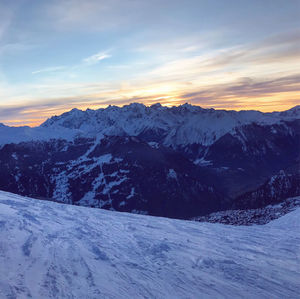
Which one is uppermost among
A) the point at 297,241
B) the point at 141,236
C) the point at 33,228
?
the point at 33,228

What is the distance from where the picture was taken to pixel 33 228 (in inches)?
828

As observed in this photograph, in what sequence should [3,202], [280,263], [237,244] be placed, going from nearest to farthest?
[280,263] < [237,244] < [3,202]

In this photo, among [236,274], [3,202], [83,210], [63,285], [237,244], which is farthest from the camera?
[83,210]

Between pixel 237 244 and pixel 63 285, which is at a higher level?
pixel 63 285

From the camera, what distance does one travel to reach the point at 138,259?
17.2 meters

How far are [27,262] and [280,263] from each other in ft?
43.8

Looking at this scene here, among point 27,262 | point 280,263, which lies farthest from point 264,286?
point 27,262

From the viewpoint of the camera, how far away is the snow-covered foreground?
45.6 ft

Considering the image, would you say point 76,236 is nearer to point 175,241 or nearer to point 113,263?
point 113,263

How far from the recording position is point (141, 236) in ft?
69.6

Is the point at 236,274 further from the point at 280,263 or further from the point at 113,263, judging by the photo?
Answer: the point at 113,263

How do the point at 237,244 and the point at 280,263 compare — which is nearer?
the point at 280,263

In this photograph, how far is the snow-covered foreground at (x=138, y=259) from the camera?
1390 cm

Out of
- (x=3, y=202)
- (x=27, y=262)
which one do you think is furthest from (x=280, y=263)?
(x=3, y=202)
